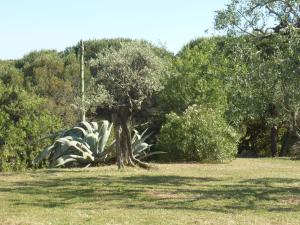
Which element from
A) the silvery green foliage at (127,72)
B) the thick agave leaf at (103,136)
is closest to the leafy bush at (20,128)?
the thick agave leaf at (103,136)

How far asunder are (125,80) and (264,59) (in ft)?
18.6

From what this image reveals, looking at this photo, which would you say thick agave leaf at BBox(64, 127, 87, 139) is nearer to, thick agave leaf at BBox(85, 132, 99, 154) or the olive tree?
thick agave leaf at BBox(85, 132, 99, 154)

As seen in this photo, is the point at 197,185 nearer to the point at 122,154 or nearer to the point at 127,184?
the point at 127,184

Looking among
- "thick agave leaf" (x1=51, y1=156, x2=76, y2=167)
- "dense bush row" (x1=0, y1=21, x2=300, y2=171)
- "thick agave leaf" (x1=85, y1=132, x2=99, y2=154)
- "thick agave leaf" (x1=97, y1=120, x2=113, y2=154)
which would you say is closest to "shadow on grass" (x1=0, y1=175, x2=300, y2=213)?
"dense bush row" (x1=0, y1=21, x2=300, y2=171)

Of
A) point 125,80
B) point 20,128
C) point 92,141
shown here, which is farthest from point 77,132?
point 125,80

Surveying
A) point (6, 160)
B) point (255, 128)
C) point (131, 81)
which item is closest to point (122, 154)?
point (131, 81)

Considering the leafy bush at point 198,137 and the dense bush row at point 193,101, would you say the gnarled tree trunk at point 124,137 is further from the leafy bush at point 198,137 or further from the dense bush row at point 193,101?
the leafy bush at point 198,137

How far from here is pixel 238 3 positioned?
503 inches

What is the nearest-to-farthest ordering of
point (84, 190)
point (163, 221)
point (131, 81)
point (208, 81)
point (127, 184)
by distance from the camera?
point (163, 221)
point (84, 190)
point (127, 184)
point (131, 81)
point (208, 81)

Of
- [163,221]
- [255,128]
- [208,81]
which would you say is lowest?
[163,221]

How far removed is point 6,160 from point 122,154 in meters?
3.92

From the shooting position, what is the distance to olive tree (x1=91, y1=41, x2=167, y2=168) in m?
16.9

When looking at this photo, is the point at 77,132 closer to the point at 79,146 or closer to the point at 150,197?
the point at 79,146

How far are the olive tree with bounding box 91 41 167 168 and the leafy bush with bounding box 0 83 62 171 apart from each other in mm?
2700
